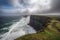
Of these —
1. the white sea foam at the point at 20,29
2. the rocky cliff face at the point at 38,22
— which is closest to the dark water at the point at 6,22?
the white sea foam at the point at 20,29

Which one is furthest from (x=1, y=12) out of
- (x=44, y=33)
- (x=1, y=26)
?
(x=44, y=33)

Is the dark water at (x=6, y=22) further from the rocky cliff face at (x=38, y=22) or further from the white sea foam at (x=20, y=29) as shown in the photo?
the rocky cliff face at (x=38, y=22)

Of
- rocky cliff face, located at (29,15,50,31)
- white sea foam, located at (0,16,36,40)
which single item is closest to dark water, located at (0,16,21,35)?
white sea foam, located at (0,16,36,40)

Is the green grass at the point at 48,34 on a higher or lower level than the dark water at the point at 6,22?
lower

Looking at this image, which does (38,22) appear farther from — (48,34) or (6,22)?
(6,22)

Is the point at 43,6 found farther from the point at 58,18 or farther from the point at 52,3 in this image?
the point at 58,18

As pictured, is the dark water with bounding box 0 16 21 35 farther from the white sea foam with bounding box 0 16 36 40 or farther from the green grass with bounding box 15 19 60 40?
the green grass with bounding box 15 19 60 40

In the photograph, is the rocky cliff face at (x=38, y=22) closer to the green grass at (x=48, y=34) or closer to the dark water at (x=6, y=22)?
the green grass at (x=48, y=34)
